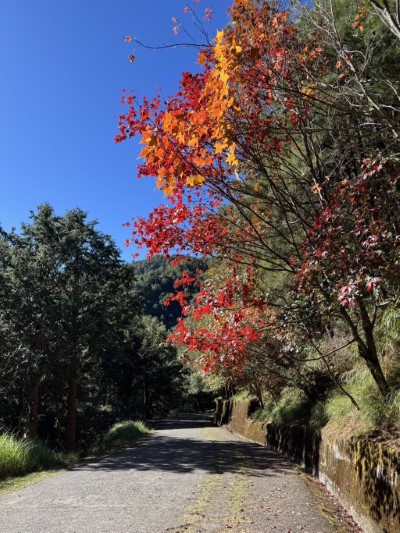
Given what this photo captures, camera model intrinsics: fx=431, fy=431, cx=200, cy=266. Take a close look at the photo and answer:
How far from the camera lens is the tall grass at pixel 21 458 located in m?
9.30

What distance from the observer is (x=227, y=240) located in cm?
652

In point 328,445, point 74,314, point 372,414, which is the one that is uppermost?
point 74,314

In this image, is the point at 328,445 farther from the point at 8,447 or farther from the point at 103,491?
the point at 8,447

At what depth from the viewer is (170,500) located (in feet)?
22.2

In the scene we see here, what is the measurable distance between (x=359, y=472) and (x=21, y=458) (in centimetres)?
750

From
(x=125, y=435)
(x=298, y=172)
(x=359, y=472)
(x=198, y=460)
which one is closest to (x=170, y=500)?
(x=359, y=472)

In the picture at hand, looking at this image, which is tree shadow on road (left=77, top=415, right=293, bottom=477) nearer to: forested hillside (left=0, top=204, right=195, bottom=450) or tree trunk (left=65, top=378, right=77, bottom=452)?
forested hillside (left=0, top=204, right=195, bottom=450)

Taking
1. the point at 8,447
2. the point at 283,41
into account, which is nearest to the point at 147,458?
the point at 8,447

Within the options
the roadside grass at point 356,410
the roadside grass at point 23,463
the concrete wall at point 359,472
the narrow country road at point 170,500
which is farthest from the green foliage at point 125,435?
the concrete wall at point 359,472

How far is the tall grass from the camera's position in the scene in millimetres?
9305

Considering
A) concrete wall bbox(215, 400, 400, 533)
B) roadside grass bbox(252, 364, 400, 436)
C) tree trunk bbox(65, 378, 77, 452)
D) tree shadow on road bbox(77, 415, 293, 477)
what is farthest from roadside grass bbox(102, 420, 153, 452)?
concrete wall bbox(215, 400, 400, 533)

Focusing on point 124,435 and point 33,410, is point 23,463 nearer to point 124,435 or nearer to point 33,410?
point 33,410

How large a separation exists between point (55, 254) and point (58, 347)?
4837 millimetres

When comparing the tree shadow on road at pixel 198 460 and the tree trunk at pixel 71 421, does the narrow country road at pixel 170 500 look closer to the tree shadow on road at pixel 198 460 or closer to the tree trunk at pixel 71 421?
the tree shadow on road at pixel 198 460
